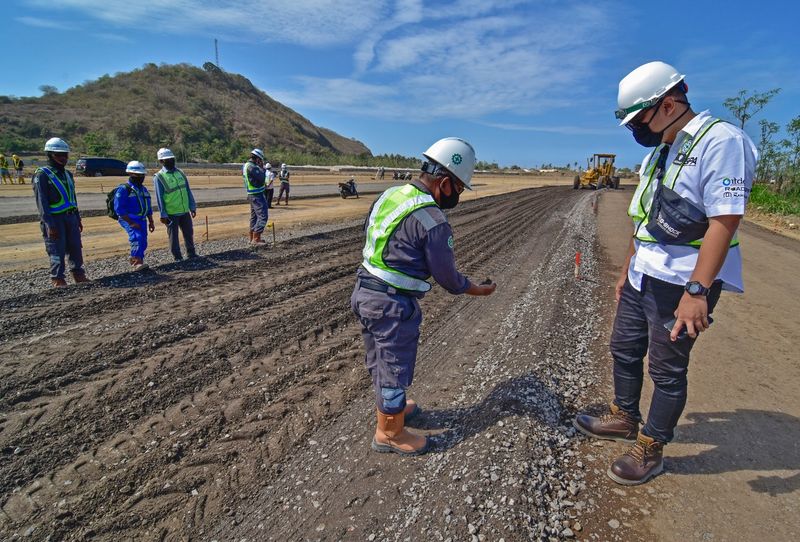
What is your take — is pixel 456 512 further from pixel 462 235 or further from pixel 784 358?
pixel 462 235

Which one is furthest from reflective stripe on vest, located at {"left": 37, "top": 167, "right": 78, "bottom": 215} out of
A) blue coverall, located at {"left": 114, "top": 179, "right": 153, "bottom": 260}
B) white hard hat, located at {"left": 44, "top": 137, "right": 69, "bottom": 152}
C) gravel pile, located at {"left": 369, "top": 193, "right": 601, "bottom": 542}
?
gravel pile, located at {"left": 369, "top": 193, "right": 601, "bottom": 542}

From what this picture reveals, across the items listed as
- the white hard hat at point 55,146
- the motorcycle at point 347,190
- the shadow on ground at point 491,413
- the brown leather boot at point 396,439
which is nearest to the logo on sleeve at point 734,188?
the shadow on ground at point 491,413

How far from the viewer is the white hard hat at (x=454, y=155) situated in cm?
262

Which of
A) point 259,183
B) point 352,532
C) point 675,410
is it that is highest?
point 259,183

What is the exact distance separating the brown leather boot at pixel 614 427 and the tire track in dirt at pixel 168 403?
71.3 inches

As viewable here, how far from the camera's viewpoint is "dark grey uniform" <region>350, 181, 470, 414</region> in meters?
2.54

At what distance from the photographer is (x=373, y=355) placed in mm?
2936

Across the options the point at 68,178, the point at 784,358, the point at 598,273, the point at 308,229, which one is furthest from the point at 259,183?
the point at 784,358

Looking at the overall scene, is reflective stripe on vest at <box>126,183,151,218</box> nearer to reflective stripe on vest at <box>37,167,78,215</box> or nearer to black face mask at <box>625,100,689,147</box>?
reflective stripe on vest at <box>37,167,78,215</box>

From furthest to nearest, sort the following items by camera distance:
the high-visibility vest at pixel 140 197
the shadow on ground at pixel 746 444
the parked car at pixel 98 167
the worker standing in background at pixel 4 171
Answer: the parked car at pixel 98 167, the worker standing in background at pixel 4 171, the high-visibility vest at pixel 140 197, the shadow on ground at pixel 746 444

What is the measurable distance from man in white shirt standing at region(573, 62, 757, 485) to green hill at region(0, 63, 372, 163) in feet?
188

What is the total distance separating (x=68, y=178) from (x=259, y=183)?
397 cm

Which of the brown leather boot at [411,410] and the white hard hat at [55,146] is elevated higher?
the white hard hat at [55,146]

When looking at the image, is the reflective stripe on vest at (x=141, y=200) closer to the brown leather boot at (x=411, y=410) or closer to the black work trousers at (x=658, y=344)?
the brown leather boot at (x=411, y=410)
